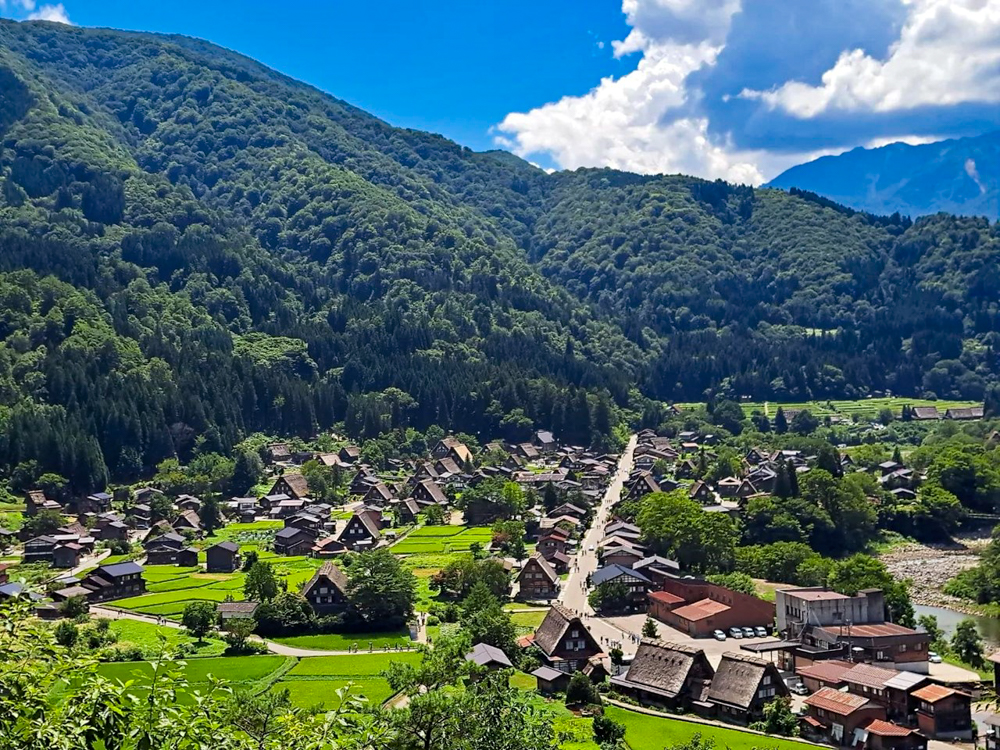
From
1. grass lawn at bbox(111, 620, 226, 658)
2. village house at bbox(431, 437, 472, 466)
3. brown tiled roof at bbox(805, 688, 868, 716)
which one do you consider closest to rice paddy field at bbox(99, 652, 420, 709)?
grass lawn at bbox(111, 620, 226, 658)

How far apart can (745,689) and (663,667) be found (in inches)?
145

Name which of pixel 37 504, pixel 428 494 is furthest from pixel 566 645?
pixel 37 504

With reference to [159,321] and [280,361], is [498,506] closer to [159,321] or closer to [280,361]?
[280,361]

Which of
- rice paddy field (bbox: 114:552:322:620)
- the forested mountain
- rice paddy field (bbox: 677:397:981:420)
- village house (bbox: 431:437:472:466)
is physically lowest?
rice paddy field (bbox: 114:552:322:620)

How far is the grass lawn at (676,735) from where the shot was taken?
34000mm

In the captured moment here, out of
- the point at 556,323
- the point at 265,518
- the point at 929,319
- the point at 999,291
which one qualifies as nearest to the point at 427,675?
the point at 265,518

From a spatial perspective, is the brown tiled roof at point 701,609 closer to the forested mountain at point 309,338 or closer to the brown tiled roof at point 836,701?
the brown tiled roof at point 836,701

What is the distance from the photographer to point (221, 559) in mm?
65625

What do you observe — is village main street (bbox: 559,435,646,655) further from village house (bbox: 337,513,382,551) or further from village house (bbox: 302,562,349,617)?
village house (bbox: 337,513,382,551)

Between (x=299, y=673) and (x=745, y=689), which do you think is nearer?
(x=745, y=689)

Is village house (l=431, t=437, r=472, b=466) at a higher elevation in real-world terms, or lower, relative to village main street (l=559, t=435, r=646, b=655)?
higher

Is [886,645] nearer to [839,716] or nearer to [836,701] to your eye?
[836,701]

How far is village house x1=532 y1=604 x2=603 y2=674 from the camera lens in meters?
42.8

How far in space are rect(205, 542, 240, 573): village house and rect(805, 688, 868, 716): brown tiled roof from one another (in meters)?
40.3
